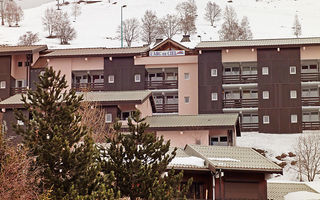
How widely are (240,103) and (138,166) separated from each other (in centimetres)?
3393

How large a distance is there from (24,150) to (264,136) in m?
33.3

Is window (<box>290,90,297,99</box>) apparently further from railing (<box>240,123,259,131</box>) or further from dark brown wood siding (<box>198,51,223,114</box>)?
dark brown wood siding (<box>198,51,223,114</box>)

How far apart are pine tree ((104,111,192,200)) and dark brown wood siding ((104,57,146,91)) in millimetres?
Answer: 33313

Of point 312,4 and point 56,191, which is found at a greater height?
point 312,4

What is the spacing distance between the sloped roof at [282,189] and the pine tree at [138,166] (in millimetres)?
11513

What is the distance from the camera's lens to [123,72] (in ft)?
163

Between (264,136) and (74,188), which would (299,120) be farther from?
(74,188)

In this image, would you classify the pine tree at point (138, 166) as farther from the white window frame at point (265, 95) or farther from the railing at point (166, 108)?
the railing at point (166, 108)

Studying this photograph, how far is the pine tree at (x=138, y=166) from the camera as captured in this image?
1533 centimetres

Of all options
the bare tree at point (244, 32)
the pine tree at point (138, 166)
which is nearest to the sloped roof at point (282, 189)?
the pine tree at point (138, 166)

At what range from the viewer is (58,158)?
49.6ft

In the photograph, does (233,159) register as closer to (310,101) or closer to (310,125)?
(310,125)

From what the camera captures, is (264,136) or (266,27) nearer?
(264,136)

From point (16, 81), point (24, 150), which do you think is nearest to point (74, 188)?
point (24, 150)
